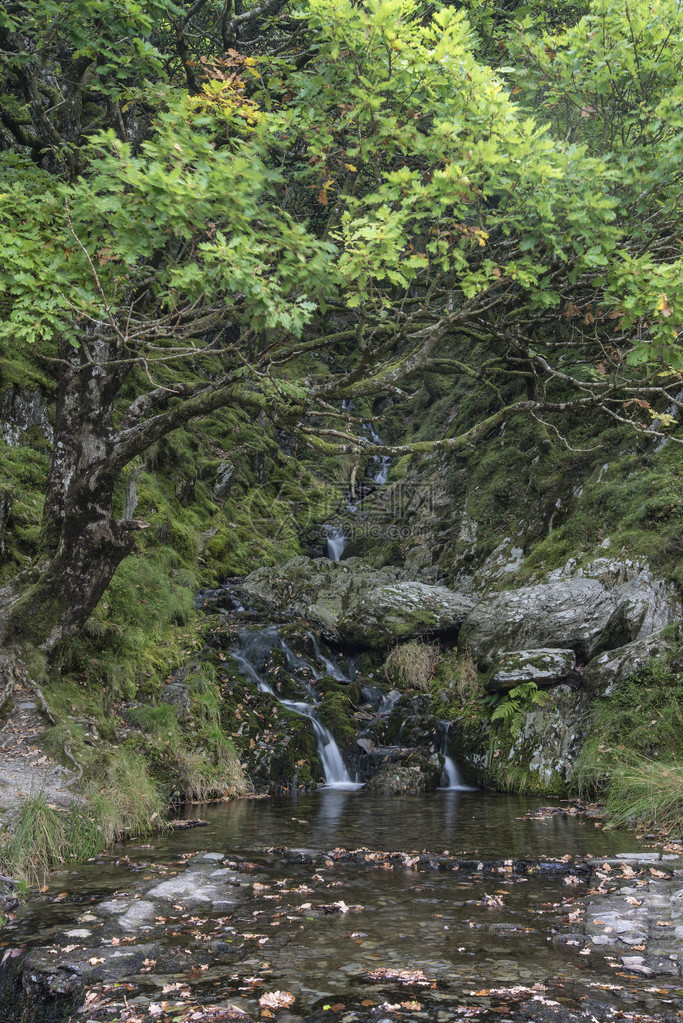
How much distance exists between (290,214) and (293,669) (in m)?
8.56

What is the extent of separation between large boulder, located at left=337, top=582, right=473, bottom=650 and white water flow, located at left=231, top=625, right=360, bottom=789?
97 cm

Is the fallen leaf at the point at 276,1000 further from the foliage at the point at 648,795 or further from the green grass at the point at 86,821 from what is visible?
the foliage at the point at 648,795

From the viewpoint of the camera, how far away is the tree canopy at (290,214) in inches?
259

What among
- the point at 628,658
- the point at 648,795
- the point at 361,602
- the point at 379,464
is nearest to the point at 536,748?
the point at 628,658

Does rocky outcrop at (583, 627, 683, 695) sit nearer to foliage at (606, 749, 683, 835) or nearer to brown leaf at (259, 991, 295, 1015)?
foliage at (606, 749, 683, 835)

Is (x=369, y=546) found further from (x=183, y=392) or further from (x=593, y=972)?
(x=593, y=972)

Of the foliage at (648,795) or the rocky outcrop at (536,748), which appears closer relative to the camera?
the foliage at (648,795)

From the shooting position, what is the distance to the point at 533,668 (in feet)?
36.9

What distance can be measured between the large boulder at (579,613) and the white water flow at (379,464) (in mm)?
11350

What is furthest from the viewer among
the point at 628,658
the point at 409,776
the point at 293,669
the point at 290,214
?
the point at 293,669

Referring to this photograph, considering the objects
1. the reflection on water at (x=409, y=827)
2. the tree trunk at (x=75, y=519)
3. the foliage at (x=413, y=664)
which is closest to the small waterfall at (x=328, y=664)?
the foliage at (x=413, y=664)

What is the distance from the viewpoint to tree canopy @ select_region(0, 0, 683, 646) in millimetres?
6590

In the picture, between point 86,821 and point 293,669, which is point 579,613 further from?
point 86,821

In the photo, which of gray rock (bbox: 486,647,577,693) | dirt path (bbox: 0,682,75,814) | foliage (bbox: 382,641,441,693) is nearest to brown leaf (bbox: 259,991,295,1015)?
dirt path (bbox: 0,682,75,814)
